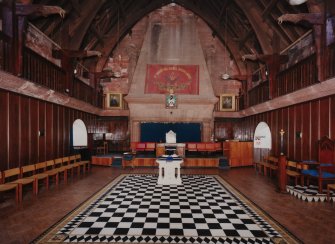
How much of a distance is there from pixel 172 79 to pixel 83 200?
380 inches

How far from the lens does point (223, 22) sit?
46.3 ft

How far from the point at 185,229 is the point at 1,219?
3173 millimetres

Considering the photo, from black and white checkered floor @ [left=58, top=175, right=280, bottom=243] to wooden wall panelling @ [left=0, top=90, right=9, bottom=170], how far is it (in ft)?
8.56

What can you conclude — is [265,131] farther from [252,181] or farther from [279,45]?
[252,181]

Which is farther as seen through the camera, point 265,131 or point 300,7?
point 265,131

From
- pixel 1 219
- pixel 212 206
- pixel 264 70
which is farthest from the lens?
pixel 264 70

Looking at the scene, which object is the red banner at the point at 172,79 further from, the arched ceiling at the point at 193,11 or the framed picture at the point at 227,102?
the arched ceiling at the point at 193,11

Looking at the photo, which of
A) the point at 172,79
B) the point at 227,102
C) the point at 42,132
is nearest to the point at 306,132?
the point at 227,102

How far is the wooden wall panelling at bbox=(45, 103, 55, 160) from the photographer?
8.57m

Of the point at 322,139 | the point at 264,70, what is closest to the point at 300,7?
the point at 264,70

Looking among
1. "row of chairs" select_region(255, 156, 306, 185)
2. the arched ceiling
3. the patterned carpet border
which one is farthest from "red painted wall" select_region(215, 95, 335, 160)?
the patterned carpet border

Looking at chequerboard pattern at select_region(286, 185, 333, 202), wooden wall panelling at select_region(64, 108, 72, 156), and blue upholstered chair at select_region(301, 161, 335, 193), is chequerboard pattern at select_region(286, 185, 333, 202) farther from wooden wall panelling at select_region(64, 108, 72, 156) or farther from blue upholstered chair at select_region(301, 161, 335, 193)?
wooden wall panelling at select_region(64, 108, 72, 156)

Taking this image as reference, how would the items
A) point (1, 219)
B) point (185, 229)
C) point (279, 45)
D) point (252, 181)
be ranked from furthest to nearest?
point (279, 45)
point (252, 181)
point (1, 219)
point (185, 229)

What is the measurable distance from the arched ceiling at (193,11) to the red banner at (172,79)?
2486mm
